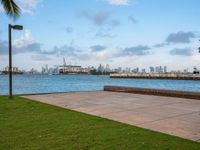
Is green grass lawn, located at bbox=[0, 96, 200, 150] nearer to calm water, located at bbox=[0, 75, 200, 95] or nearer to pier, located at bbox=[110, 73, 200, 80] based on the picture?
calm water, located at bbox=[0, 75, 200, 95]

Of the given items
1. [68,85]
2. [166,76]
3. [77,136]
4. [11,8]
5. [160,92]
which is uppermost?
[11,8]

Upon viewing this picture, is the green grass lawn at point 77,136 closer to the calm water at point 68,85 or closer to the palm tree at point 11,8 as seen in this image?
the palm tree at point 11,8

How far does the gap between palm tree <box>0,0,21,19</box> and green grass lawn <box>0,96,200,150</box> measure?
938cm

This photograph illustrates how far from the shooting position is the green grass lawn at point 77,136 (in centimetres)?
520

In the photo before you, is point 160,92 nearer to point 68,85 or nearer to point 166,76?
point 68,85

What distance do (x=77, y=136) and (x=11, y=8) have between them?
1194cm

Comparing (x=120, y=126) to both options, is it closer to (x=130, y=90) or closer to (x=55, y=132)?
(x=55, y=132)

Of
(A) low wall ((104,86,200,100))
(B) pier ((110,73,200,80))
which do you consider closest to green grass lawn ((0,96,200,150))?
(A) low wall ((104,86,200,100))

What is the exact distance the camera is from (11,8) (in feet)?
50.7

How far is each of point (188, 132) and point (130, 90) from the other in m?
11.2

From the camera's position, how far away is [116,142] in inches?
215

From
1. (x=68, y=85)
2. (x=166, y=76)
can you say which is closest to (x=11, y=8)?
(x=68, y=85)

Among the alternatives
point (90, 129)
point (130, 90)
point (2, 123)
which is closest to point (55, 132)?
point (90, 129)

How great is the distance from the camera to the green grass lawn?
5.20 m
